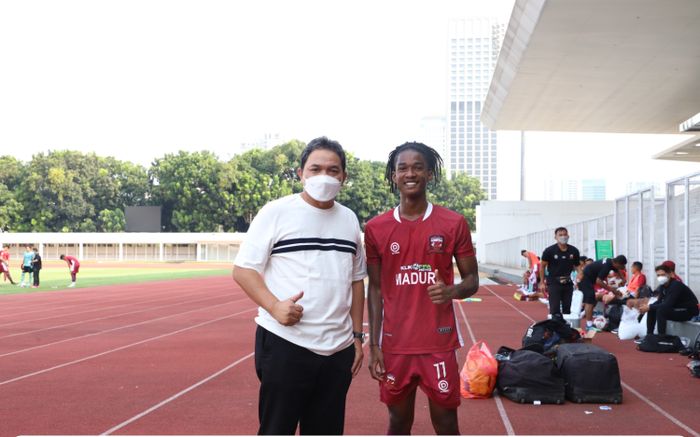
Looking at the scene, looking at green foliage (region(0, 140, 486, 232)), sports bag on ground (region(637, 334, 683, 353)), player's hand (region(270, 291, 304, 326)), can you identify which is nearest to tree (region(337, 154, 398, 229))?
green foliage (region(0, 140, 486, 232))

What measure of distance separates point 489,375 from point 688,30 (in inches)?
505

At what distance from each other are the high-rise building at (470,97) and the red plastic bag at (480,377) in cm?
18358

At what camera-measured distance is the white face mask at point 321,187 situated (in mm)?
2980

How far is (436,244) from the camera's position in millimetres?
3279

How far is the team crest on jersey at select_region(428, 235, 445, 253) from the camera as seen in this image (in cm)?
328

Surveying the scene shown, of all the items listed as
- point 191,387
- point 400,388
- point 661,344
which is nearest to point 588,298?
point 661,344

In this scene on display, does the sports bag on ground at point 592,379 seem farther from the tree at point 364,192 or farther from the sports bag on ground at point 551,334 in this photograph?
the tree at point 364,192

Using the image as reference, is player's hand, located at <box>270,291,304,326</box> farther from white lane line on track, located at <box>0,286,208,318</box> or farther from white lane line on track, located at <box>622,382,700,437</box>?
white lane line on track, located at <box>0,286,208,318</box>

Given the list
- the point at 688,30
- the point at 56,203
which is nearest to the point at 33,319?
the point at 688,30

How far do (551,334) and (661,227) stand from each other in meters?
6.28

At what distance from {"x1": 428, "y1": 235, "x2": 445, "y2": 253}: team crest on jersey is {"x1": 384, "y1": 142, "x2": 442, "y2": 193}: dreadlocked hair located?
1.29ft

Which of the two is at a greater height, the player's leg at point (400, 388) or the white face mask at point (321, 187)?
the white face mask at point (321, 187)

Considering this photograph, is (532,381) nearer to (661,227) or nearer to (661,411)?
(661,411)

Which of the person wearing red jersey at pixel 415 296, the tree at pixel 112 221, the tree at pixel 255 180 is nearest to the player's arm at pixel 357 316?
the person wearing red jersey at pixel 415 296
